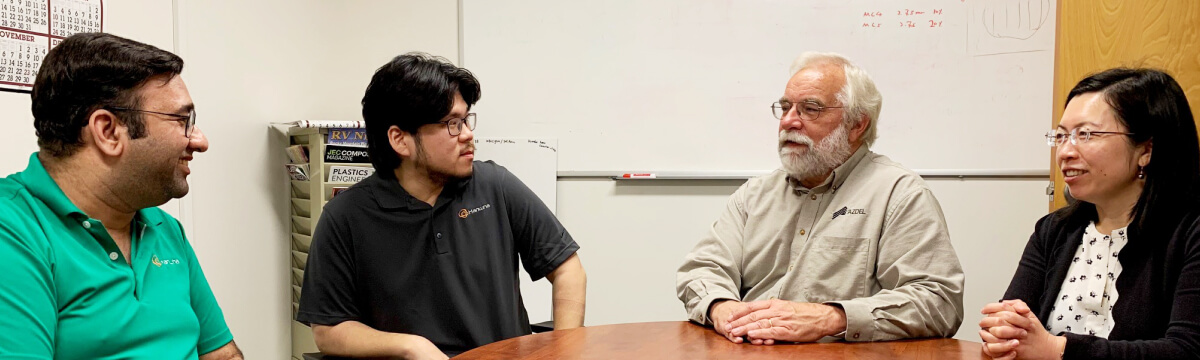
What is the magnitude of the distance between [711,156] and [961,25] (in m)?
1.12

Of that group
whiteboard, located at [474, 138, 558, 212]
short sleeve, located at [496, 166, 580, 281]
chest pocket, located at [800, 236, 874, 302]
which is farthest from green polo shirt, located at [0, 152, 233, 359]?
whiteboard, located at [474, 138, 558, 212]

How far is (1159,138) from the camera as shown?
161 centimetres

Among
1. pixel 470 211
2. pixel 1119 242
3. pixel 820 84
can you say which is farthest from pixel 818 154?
pixel 470 211

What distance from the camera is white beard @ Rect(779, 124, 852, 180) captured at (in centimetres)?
209

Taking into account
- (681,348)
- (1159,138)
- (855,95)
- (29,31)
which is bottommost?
Result: (681,348)

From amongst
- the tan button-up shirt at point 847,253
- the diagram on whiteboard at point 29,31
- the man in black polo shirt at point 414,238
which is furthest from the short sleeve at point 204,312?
the tan button-up shirt at point 847,253

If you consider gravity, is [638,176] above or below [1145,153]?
below

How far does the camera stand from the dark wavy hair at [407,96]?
2.02 m

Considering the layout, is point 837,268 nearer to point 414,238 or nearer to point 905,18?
point 414,238

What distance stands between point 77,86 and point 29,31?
3.42 feet

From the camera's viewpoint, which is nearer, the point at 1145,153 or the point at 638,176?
the point at 1145,153

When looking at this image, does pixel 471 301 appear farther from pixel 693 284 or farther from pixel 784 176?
pixel 784 176

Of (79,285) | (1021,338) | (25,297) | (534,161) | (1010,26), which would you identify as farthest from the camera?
(534,161)

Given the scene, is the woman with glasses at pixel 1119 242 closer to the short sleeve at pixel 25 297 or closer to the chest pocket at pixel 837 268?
the chest pocket at pixel 837 268
